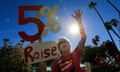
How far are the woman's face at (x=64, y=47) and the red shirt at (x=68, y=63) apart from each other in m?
0.19

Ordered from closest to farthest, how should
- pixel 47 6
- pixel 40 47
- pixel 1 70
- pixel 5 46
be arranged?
pixel 40 47
pixel 47 6
pixel 1 70
pixel 5 46

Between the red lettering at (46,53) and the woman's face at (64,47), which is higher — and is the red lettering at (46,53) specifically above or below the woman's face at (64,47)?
below

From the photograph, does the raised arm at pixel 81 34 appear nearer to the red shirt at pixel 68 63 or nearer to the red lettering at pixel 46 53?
the red shirt at pixel 68 63

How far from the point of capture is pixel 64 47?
6.82 meters

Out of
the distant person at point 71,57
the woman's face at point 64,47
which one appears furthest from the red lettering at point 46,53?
the woman's face at point 64,47

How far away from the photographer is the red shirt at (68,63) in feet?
20.7

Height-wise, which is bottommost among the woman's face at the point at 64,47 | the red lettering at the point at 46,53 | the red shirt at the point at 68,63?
the red shirt at the point at 68,63

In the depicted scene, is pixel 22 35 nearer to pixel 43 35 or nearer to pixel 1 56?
pixel 43 35

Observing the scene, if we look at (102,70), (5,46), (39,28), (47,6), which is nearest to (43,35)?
(39,28)

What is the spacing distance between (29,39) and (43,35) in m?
0.34

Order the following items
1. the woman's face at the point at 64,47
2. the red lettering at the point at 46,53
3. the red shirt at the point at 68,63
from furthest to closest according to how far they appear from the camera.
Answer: the woman's face at the point at 64,47, the red lettering at the point at 46,53, the red shirt at the point at 68,63

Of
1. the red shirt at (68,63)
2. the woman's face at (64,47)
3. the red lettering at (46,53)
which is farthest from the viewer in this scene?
the woman's face at (64,47)

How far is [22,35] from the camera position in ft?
22.4

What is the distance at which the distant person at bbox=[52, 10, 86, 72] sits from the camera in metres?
6.31
